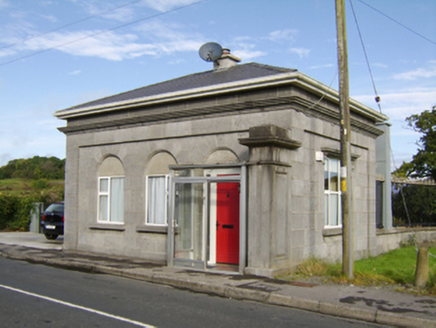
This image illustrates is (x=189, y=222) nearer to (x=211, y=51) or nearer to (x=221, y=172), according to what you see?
(x=221, y=172)

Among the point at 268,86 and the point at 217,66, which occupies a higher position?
the point at 217,66

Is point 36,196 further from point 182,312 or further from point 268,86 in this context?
point 182,312

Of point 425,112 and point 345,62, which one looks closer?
point 345,62

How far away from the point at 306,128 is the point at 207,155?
9.28 ft

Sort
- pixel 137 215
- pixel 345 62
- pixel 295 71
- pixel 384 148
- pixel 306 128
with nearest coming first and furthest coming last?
1. pixel 345 62
2. pixel 295 71
3. pixel 306 128
4. pixel 137 215
5. pixel 384 148

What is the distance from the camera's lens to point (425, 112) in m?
29.7

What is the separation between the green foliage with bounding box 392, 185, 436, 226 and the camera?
19625 millimetres

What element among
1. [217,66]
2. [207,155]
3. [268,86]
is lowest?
[207,155]

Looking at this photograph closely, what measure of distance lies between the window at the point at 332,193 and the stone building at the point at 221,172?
0.04 m

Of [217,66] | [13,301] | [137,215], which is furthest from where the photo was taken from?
[217,66]

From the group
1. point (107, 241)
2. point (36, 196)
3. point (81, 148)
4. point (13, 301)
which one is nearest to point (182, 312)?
point (13, 301)

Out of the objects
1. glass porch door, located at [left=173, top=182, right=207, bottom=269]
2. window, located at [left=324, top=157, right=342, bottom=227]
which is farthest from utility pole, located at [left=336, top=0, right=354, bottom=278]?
glass porch door, located at [left=173, top=182, right=207, bottom=269]

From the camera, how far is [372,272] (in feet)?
37.5

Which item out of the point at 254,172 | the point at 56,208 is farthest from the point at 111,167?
the point at 56,208
